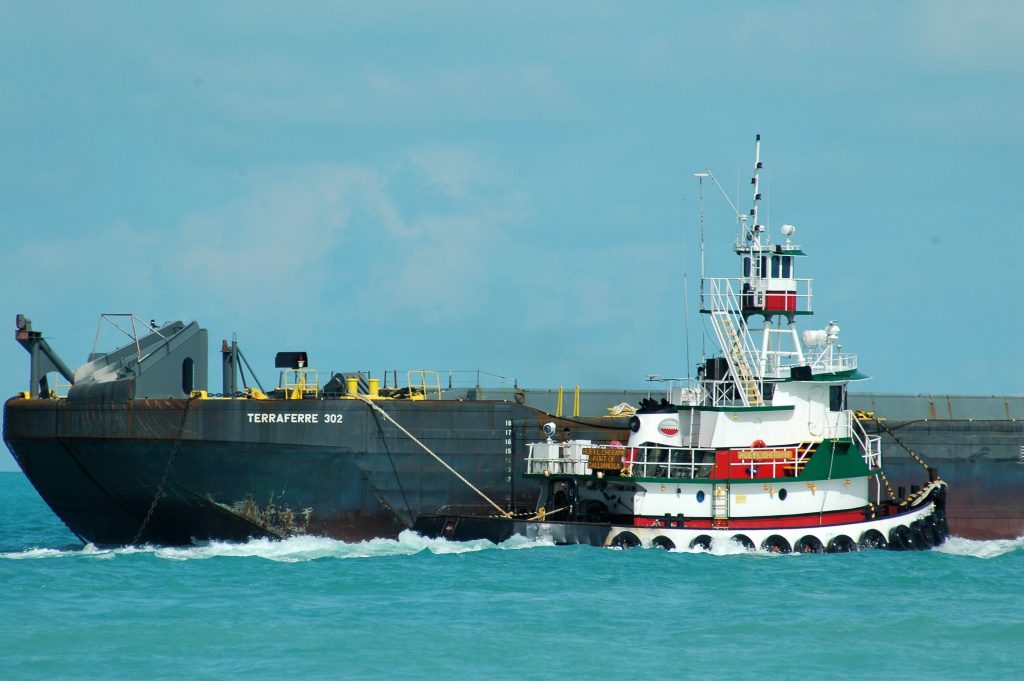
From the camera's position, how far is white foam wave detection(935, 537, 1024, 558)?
36.1 metres

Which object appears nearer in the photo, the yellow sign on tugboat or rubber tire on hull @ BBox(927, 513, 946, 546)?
the yellow sign on tugboat

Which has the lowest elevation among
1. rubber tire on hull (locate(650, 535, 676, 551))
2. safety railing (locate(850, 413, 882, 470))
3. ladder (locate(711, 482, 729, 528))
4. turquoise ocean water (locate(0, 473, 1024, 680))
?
turquoise ocean water (locate(0, 473, 1024, 680))

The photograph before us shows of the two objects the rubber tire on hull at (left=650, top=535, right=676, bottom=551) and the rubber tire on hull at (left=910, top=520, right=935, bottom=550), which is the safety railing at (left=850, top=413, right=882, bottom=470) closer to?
the rubber tire on hull at (left=910, top=520, right=935, bottom=550)

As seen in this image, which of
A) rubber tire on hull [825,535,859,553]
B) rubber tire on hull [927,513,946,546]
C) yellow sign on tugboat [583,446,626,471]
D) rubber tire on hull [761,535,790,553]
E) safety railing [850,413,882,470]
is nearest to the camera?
rubber tire on hull [761,535,790,553]

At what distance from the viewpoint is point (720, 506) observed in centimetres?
3375

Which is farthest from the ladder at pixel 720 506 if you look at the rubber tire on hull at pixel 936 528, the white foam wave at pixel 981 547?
the white foam wave at pixel 981 547

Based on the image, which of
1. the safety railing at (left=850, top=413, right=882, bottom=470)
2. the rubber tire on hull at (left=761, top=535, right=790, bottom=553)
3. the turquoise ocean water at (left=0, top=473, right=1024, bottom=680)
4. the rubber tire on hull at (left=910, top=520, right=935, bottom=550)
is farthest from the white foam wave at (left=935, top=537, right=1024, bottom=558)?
the rubber tire on hull at (left=761, top=535, right=790, bottom=553)

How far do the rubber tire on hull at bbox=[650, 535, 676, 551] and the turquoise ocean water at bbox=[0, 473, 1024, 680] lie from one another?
691 millimetres

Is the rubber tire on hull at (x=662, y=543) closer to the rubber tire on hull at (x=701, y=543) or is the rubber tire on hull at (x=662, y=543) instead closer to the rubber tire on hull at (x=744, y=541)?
the rubber tire on hull at (x=701, y=543)

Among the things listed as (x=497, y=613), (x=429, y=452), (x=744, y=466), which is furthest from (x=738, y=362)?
(x=497, y=613)

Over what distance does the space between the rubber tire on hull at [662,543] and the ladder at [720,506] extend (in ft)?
3.76

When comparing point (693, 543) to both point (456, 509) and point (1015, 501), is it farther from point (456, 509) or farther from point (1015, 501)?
point (1015, 501)

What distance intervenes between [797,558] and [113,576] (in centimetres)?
1586

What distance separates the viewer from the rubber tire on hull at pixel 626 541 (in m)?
33.4
